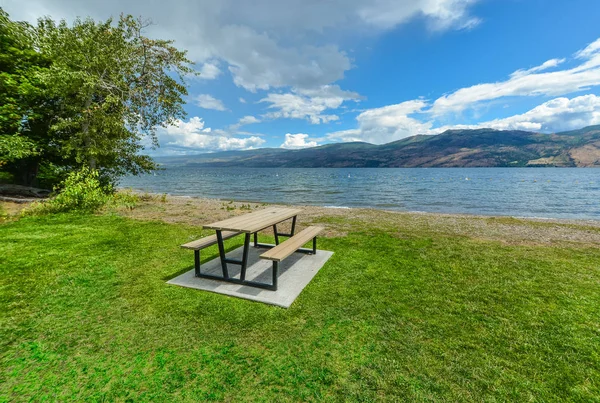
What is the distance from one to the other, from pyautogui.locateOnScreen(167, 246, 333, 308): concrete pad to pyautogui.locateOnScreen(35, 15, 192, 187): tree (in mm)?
14670

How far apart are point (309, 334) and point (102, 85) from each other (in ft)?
64.4

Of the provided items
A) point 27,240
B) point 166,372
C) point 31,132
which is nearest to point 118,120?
point 31,132

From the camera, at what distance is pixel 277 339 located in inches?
154

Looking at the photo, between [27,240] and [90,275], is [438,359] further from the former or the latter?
[27,240]

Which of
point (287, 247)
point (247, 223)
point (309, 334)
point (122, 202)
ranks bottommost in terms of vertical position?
point (309, 334)

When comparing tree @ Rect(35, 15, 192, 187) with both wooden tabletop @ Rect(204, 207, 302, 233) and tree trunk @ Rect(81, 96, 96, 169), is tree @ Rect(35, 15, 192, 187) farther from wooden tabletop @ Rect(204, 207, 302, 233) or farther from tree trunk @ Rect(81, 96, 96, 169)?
wooden tabletop @ Rect(204, 207, 302, 233)

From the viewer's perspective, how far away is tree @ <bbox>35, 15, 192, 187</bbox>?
15680mm

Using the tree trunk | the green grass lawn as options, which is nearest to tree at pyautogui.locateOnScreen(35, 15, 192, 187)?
the tree trunk

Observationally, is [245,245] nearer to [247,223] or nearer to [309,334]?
[247,223]

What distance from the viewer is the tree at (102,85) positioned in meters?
15.7

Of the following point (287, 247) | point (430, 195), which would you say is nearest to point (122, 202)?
point (287, 247)

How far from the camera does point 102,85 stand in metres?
16.1

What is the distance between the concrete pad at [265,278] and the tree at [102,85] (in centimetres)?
1467

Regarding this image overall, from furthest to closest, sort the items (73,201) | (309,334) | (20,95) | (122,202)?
(122,202) < (20,95) < (73,201) < (309,334)
